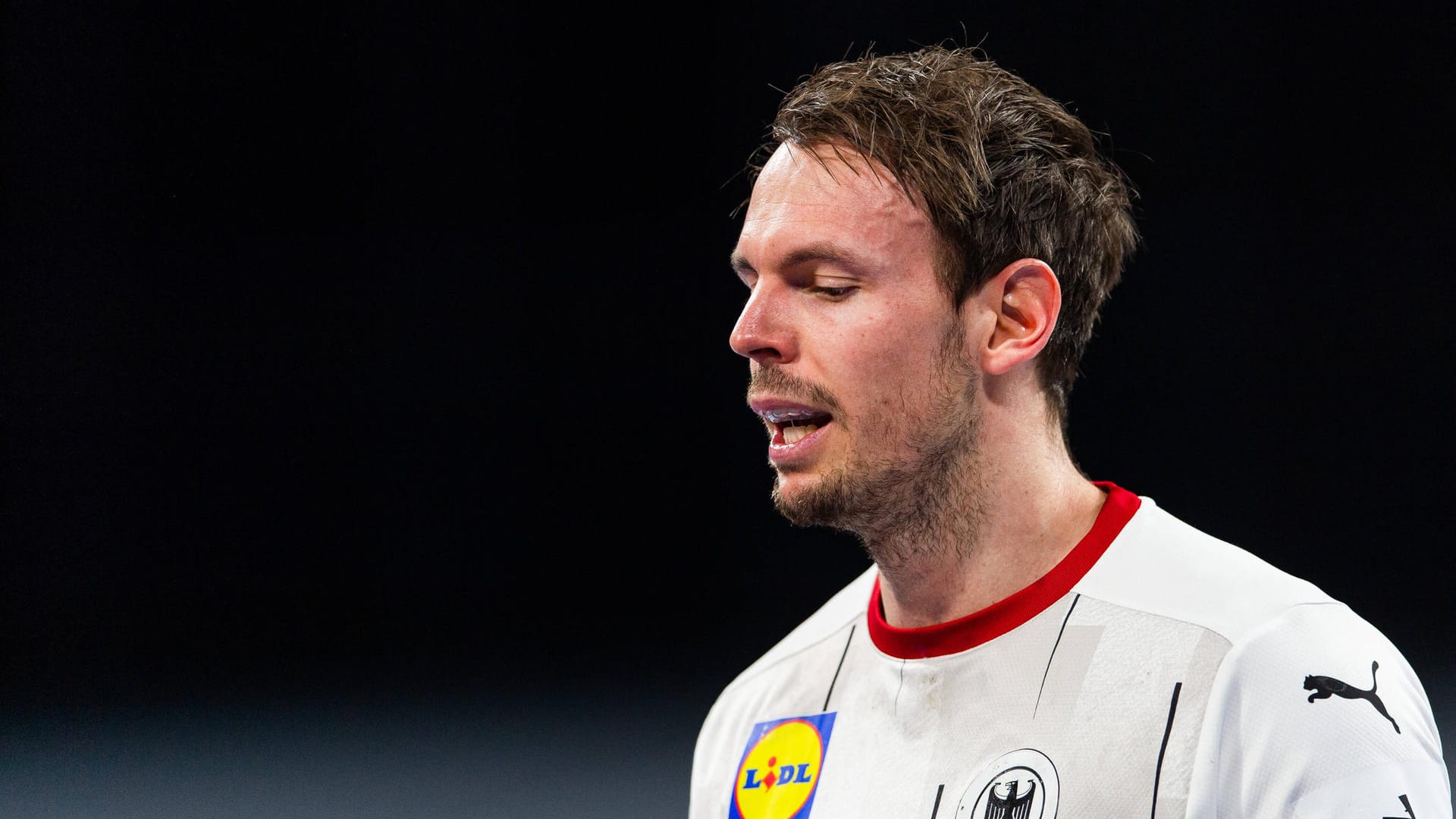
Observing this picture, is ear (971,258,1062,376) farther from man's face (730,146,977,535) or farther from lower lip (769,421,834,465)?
lower lip (769,421,834,465)

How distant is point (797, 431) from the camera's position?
143cm

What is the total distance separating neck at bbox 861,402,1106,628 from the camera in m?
1.41

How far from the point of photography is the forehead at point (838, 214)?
4.57 feet

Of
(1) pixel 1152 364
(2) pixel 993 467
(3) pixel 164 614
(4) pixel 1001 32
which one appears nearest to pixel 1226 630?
(2) pixel 993 467

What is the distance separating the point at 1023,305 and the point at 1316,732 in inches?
21.5

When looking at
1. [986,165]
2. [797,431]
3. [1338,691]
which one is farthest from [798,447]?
[1338,691]

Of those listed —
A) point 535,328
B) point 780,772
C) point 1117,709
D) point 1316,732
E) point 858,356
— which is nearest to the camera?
point 1316,732

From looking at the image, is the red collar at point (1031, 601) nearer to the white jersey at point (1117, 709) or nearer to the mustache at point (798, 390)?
the white jersey at point (1117, 709)

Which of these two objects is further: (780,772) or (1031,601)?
(780,772)

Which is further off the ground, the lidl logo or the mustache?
the mustache

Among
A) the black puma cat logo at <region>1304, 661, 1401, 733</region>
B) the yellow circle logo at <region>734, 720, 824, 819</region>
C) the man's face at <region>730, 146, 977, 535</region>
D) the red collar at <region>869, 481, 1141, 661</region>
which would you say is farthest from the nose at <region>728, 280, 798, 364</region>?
the black puma cat logo at <region>1304, 661, 1401, 733</region>

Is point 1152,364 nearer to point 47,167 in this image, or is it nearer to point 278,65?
point 278,65

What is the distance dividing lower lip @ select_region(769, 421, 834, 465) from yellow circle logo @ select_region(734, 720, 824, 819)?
0.34 m

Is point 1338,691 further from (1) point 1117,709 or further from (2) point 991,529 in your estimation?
(2) point 991,529
